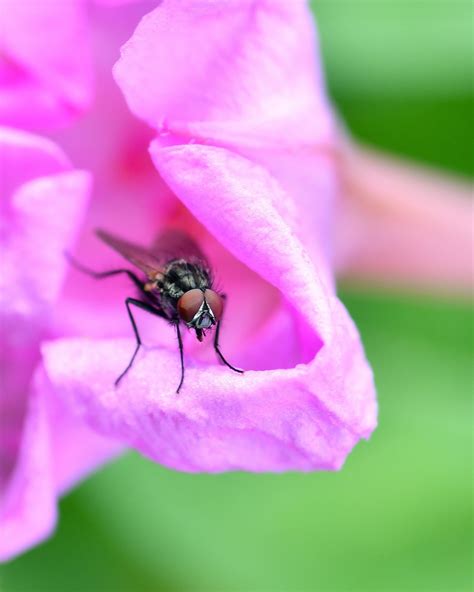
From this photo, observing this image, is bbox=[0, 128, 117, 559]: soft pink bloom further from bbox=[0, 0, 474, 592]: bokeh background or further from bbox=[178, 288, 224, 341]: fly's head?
bbox=[0, 0, 474, 592]: bokeh background

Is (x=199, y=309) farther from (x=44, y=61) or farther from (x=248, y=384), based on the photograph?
(x=44, y=61)

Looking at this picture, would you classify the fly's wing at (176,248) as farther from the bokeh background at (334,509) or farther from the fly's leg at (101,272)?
the bokeh background at (334,509)

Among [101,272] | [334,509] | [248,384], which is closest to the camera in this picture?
[248,384]

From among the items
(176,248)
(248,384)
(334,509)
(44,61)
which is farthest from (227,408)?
(334,509)

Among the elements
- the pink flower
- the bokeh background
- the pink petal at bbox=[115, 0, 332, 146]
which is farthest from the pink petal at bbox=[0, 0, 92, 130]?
the bokeh background

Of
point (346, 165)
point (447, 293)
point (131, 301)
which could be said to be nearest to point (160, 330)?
point (131, 301)
